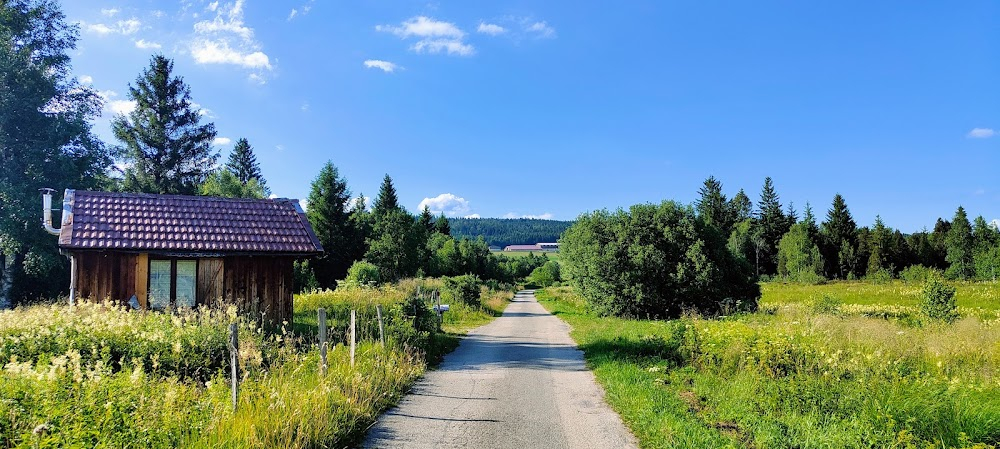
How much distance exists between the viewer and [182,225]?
14.0 m

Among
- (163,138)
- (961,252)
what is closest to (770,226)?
(961,252)

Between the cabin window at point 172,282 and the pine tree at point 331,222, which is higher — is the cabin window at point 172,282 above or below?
below

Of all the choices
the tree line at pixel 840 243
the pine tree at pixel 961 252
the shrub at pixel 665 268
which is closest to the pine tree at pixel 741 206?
the tree line at pixel 840 243

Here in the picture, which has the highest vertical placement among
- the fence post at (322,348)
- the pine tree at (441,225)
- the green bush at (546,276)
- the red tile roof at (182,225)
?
the pine tree at (441,225)

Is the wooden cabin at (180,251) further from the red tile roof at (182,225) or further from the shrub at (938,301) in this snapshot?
the shrub at (938,301)

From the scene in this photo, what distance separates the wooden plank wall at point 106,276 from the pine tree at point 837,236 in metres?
78.4

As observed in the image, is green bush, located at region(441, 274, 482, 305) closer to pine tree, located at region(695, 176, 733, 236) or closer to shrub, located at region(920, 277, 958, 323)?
shrub, located at region(920, 277, 958, 323)

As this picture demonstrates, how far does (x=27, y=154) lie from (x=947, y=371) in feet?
106

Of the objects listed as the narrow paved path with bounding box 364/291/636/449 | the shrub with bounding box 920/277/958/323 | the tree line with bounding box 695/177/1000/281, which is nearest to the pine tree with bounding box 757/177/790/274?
the tree line with bounding box 695/177/1000/281

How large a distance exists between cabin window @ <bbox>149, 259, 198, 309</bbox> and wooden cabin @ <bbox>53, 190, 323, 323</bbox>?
0.07 ft

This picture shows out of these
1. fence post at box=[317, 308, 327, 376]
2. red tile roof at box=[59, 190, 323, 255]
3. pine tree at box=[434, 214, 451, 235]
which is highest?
pine tree at box=[434, 214, 451, 235]

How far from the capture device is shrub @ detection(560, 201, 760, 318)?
23.1 m

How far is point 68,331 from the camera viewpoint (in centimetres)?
718

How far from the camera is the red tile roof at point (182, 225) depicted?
42.1 feet
